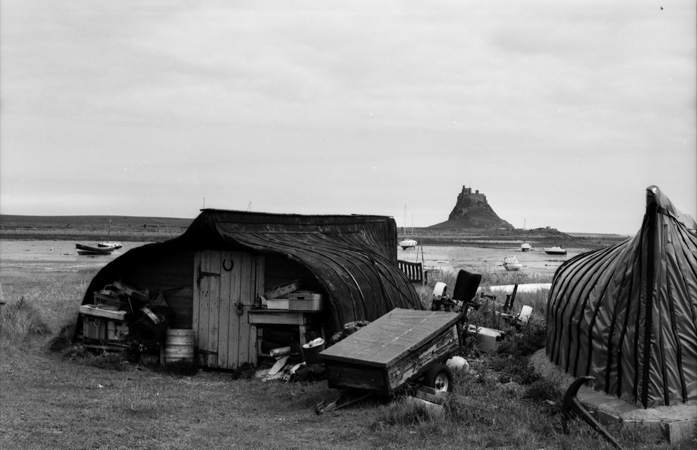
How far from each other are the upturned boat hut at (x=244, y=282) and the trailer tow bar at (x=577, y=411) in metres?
5.00

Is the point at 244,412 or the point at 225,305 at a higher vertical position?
the point at 225,305

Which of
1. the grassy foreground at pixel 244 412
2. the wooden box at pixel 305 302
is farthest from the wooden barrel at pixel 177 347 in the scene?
the wooden box at pixel 305 302

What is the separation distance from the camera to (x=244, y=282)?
587 inches

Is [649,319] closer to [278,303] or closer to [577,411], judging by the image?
[577,411]

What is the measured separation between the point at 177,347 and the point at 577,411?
8.19 metres

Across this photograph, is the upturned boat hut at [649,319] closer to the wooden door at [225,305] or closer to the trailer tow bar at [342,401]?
the trailer tow bar at [342,401]

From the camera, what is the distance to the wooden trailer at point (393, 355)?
10758 mm

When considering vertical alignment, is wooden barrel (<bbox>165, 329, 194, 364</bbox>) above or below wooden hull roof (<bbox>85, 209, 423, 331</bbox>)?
below

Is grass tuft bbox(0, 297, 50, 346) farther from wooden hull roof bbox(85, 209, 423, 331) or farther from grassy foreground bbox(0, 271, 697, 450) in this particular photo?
wooden hull roof bbox(85, 209, 423, 331)

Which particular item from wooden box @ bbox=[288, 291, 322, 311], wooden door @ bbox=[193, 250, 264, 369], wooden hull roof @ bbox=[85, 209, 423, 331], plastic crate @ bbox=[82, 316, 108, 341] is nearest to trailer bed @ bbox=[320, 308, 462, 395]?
wooden box @ bbox=[288, 291, 322, 311]

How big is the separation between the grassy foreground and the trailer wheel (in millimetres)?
239

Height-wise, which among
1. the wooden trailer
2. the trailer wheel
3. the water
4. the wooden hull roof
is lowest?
the water

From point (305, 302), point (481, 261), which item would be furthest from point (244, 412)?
point (481, 261)

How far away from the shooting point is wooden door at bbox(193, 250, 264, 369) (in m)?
14.8
